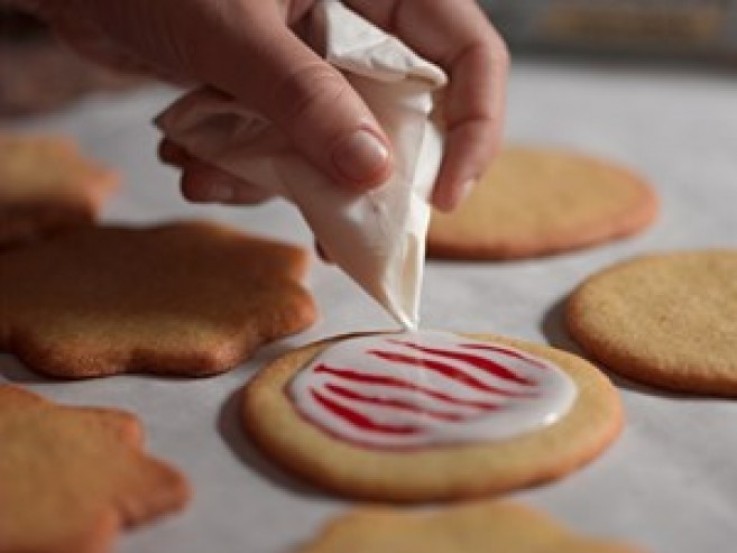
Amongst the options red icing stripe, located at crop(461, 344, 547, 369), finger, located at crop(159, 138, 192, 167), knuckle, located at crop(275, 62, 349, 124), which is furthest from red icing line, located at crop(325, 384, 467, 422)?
finger, located at crop(159, 138, 192, 167)

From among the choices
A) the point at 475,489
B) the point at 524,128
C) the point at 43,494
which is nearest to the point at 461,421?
the point at 475,489

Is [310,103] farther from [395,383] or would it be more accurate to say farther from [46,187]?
[46,187]

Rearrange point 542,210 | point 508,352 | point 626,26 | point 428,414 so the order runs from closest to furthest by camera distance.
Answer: point 428,414
point 508,352
point 542,210
point 626,26

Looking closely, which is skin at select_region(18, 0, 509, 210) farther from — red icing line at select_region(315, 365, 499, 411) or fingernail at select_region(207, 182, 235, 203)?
red icing line at select_region(315, 365, 499, 411)

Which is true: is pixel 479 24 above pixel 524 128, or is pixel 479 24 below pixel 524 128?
above

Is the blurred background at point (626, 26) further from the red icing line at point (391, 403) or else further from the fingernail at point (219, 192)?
the red icing line at point (391, 403)

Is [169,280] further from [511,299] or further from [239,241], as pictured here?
[511,299]

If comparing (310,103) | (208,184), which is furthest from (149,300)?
(310,103)
